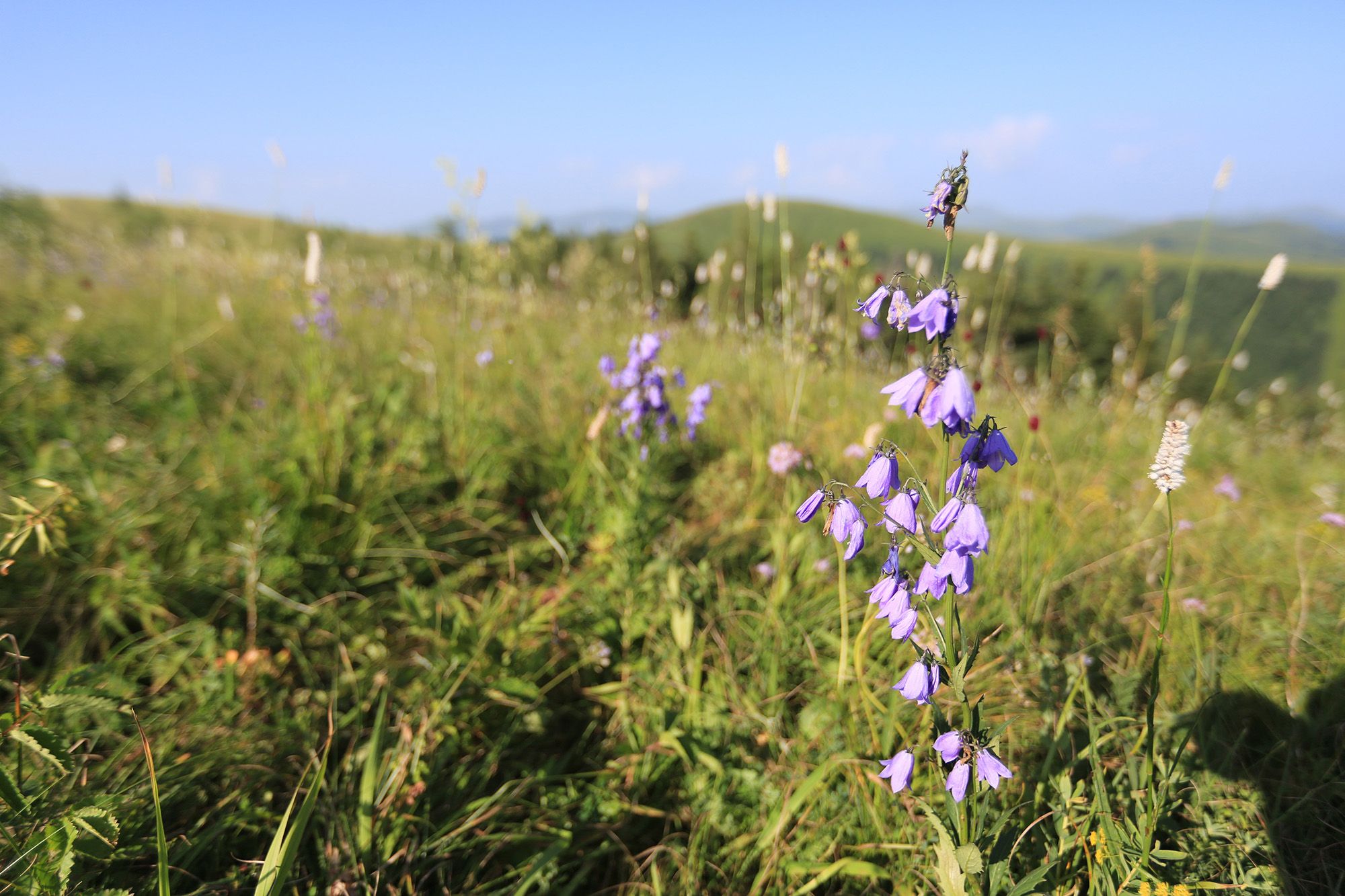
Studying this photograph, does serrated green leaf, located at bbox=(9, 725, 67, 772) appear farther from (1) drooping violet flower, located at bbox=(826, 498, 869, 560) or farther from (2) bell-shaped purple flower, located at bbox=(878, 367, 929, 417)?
(2) bell-shaped purple flower, located at bbox=(878, 367, 929, 417)

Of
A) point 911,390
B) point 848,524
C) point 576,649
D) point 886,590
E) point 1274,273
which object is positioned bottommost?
point 576,649

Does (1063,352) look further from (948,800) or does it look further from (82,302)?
(82,302)

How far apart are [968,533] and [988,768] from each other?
50 centimetres

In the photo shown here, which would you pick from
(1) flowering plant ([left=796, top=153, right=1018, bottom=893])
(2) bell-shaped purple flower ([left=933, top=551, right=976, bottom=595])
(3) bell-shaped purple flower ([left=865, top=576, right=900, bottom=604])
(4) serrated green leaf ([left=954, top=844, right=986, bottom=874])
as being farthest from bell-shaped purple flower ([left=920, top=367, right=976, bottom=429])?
(4) serrated green leaf ([left=954, top=844, right=986, bottom=874])

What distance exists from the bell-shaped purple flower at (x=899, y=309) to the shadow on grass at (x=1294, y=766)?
138 centimetres

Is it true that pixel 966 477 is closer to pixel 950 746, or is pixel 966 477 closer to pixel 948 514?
pixel 948 514

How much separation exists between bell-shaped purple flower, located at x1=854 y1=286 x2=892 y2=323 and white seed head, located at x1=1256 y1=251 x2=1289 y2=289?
267 centimetres

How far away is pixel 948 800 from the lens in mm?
1307

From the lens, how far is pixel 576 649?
2334mm

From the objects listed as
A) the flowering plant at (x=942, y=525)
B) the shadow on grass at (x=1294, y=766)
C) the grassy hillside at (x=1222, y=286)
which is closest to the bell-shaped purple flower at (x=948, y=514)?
the flowering plant at (x=942, y=525)

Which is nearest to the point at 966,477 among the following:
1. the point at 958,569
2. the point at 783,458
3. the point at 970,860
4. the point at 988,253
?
the point at 958,569

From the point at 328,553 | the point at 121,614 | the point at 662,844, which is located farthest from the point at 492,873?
the point at 121,614

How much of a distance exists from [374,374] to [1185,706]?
15.6ft

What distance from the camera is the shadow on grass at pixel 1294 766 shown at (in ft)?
4.82
